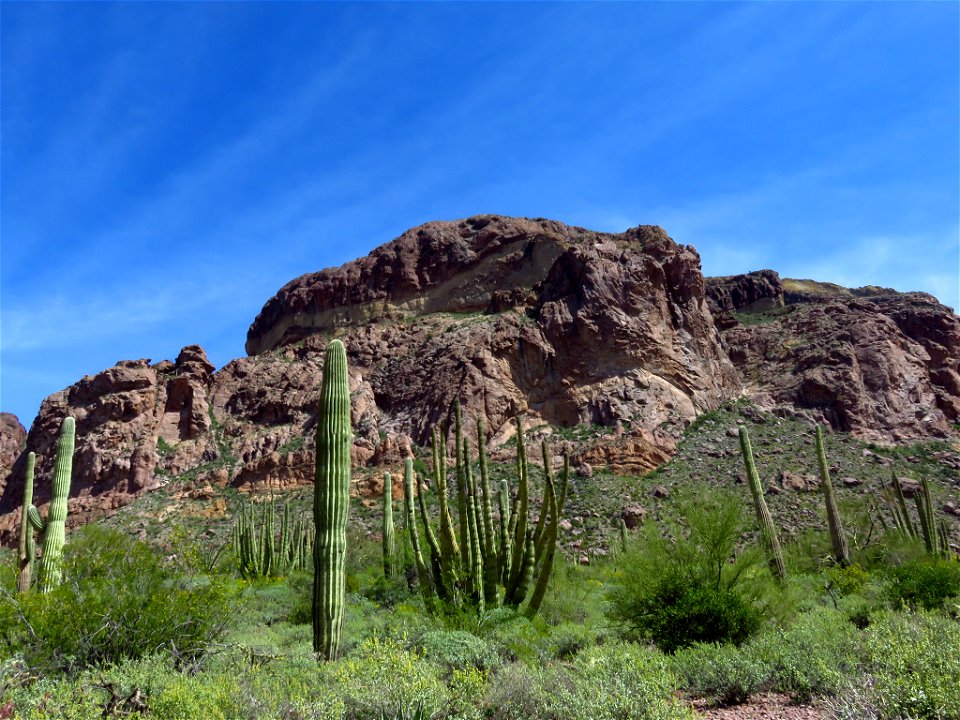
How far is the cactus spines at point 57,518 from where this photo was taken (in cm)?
1228

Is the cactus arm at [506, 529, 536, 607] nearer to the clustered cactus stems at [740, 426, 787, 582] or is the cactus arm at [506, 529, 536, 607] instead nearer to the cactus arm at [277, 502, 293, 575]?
the clustered cactus stems at [740, 426, 787, 582]

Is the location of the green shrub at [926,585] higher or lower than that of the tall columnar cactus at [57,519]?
lower

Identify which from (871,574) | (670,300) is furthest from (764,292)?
(871,574)

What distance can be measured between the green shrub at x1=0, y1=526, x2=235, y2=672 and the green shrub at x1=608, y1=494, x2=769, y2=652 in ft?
20.3

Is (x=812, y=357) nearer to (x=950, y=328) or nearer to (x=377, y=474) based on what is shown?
(x=950, y=328)

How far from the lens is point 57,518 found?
13.9 meters

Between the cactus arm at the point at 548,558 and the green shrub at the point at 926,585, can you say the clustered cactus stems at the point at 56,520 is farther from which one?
the green shrub at the point at 926,585

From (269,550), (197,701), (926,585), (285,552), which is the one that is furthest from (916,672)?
(285,552)

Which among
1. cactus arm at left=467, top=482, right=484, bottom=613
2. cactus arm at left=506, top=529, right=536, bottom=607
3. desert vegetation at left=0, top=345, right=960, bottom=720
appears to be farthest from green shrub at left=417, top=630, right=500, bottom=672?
cactus arm at left=506, top=529, right=536, bottom=607

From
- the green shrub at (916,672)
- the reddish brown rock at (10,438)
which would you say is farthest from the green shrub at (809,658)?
the reddish brown rock at (10,438)

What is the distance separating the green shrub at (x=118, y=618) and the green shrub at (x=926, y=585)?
→ 11.6 meters

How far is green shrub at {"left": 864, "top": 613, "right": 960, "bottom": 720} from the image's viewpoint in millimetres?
4898

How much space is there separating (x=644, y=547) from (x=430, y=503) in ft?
93.6

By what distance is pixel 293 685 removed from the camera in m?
6.28
